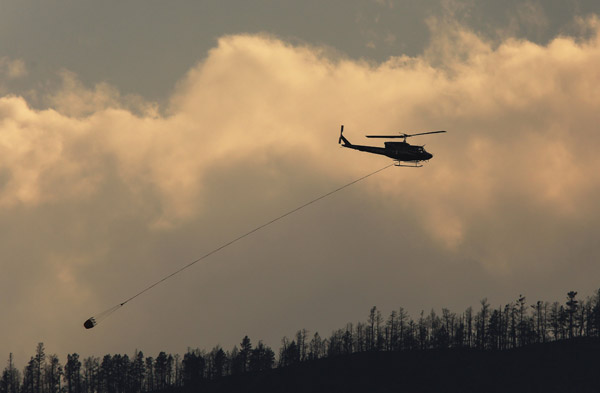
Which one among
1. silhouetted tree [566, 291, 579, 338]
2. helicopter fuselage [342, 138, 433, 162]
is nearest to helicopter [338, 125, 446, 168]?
helicopter fuselage [342, 138, 433, 162]

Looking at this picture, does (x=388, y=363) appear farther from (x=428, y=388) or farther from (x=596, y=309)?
(x=596, y=309)

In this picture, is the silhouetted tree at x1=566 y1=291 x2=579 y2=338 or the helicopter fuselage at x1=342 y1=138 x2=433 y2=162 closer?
the helicopter fuselage at x1=342 y1=138 x2=433 y2=162

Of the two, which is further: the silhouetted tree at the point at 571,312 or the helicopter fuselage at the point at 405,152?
the silhouetted tree at the point at 571,312

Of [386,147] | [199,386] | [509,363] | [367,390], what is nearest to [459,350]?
[509,363]

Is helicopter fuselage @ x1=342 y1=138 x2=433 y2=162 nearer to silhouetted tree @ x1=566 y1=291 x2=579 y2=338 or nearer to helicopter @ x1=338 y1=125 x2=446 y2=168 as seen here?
helicopter @ x1=338 y1=125 x2=446 y2=168

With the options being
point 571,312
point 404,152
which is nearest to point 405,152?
point 404,152

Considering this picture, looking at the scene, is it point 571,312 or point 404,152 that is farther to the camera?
point 571,312

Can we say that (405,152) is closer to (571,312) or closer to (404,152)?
(404,152)

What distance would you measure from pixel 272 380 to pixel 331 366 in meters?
14.2

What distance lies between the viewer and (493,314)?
198m

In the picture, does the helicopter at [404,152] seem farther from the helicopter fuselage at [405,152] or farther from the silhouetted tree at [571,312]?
the silhouetted tree at [571,312]

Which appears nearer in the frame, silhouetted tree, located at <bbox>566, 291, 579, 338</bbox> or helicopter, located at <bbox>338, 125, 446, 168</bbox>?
helicopter, located at <bbox>338, 125, 446, 168</bbox>

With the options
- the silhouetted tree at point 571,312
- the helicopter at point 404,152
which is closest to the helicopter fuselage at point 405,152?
the helicopter at point 404,152

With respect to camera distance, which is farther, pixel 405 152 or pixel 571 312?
pixel 571 312
